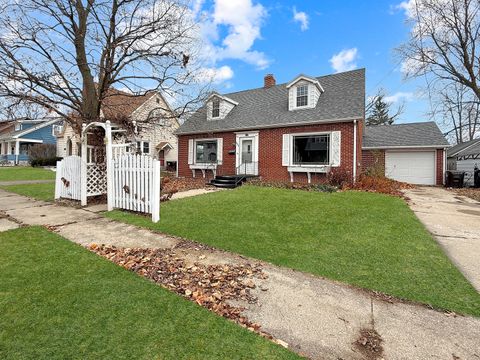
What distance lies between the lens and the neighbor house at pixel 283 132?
41.2 ft

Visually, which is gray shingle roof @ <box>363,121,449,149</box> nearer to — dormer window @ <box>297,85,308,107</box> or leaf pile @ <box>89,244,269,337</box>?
dormer window @ <box>297,85,308,107</box>

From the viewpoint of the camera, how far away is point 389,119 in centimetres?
3603

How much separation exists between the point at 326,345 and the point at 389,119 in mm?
40434

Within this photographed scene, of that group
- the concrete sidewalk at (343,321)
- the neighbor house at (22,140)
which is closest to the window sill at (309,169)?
the concrete sidewalk at (343,321)

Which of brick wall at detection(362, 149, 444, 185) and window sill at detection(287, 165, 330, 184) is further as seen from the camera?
brick wall at detection(362, 149, 444, 185)

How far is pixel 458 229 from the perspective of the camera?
5758 millimetres

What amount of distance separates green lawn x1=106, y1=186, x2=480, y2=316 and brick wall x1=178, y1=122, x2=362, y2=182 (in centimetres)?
460

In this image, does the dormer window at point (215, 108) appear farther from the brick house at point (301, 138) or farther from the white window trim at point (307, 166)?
the white window trim at point (307, 166)

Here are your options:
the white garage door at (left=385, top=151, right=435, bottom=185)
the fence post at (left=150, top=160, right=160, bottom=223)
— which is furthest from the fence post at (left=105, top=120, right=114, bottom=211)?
the white garage door at (left=385, top=151, right=435, bottom=185)

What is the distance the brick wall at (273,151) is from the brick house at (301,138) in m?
0.04

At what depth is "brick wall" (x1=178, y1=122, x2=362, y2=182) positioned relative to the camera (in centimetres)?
1230

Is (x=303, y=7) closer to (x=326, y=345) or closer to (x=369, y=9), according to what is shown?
(x=369, y=9)

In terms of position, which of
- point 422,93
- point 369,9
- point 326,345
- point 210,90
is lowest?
point 326,345

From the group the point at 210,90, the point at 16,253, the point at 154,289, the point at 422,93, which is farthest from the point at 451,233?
the point at 422,93
